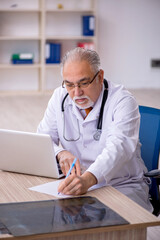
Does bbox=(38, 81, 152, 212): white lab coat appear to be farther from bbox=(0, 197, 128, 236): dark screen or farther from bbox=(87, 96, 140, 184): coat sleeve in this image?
bbox=(0, 197, 128, 236): dark screen

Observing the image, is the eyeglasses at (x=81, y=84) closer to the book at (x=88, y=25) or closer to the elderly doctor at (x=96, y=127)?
the elderly doctor at (x=96, y=127)

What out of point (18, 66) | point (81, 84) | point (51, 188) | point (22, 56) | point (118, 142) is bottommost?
point (18, 66)

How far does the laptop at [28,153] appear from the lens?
198 centimetres

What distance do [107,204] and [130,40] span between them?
7.37m

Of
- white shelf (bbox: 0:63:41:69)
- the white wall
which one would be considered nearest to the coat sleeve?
white shelf (bbox: 0:63:41:69)

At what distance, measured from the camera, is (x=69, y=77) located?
2.16 meters

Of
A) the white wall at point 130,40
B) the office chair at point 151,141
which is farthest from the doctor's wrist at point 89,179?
the white wall at point 130,40

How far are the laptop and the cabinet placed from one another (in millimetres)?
Result: 5974

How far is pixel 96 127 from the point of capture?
2326mm

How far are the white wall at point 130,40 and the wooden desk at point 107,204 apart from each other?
693 centimetres

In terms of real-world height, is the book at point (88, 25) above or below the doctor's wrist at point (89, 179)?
above

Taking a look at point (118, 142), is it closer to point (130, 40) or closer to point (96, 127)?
point (96, 127)

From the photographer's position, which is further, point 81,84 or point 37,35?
point 37,35

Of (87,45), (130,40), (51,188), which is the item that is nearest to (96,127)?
(51,188)
